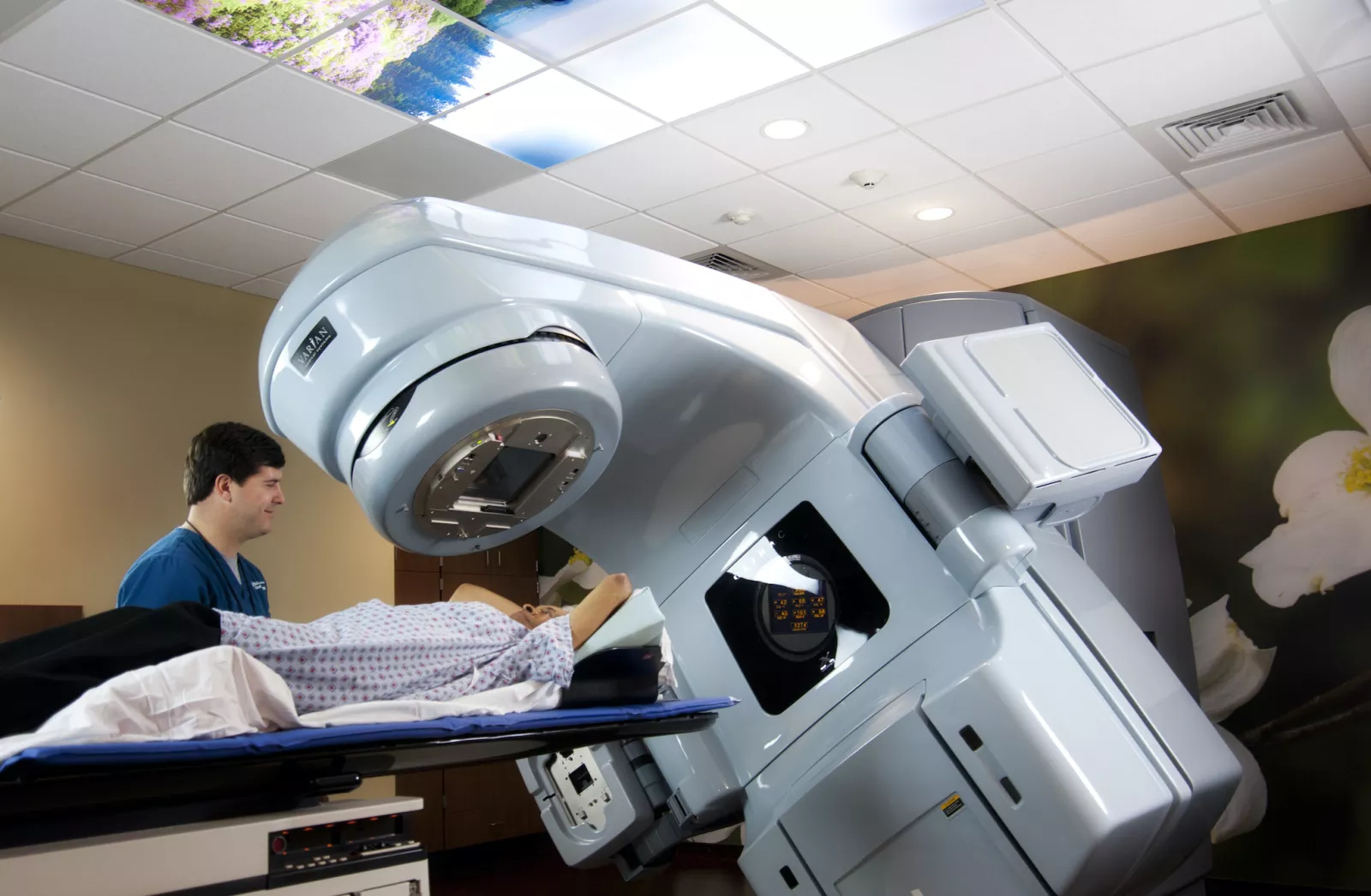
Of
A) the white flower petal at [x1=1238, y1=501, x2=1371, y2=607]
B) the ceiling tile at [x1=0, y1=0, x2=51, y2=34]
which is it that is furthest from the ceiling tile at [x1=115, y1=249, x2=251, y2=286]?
the white flower petal at [x1=1238, y1=501, x2=1371, y2=607]

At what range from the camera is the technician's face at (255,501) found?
7.19ft

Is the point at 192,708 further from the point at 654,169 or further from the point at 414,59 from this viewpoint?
the point at 654,169

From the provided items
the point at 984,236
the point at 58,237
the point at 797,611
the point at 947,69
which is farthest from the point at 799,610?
the point at 58,237

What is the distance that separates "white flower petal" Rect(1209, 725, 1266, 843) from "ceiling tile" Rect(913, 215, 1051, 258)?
212 centimetres

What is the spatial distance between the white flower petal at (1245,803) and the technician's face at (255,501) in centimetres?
368

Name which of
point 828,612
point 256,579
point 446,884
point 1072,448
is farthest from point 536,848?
point 1072,448

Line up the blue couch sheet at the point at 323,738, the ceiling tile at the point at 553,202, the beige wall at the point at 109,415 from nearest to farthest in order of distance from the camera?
the blue couch sheet at the point at 323,738, the ceiling tile at the point at 553,202, the beige wall at the point at 109,415

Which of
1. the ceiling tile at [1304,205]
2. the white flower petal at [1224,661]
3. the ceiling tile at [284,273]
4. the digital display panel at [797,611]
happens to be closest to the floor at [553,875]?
the white flower petal at [1224,661]

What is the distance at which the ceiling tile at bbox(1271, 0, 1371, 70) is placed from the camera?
2826 mm

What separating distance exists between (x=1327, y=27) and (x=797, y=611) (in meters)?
2.40

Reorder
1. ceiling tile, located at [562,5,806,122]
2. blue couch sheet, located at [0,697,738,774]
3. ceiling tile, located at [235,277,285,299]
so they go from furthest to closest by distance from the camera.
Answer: ceiling tile, located at [235,277,285,299] < ceiling tile, located at [562,5,806,122] < blue couch sheet, located at [0,697,738,774]

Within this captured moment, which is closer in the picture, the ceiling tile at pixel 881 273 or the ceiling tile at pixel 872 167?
the ceiling tile at pixel 872 167

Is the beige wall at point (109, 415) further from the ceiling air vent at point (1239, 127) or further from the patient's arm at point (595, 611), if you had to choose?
the ceiling air vent at point (1239, 127)

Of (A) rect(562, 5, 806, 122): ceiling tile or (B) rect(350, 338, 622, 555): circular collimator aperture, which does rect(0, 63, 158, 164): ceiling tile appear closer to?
(A) rect(562, 5, 806, 122): ceiling tile
